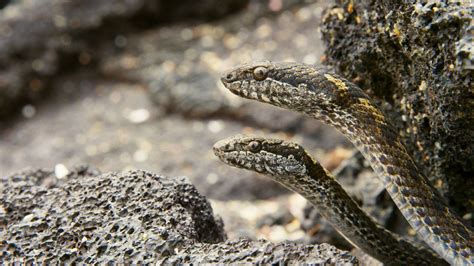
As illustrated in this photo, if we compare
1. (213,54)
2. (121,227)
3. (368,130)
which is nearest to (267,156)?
(368,130)

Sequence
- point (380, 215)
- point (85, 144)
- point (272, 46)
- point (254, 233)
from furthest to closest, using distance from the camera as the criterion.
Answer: point (272, 46)
point (85, 144)
point (254, 233)
point (380, 215)

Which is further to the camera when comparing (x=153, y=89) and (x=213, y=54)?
(x=213, y=54)

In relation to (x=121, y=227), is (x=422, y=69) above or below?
above

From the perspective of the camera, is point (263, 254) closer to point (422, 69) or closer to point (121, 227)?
point (121, 227)

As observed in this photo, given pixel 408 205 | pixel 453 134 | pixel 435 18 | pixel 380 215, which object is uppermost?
pixel 435 18

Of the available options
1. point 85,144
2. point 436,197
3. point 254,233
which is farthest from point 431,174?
point 85,144

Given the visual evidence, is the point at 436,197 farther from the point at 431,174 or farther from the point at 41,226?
the point at 41,226
